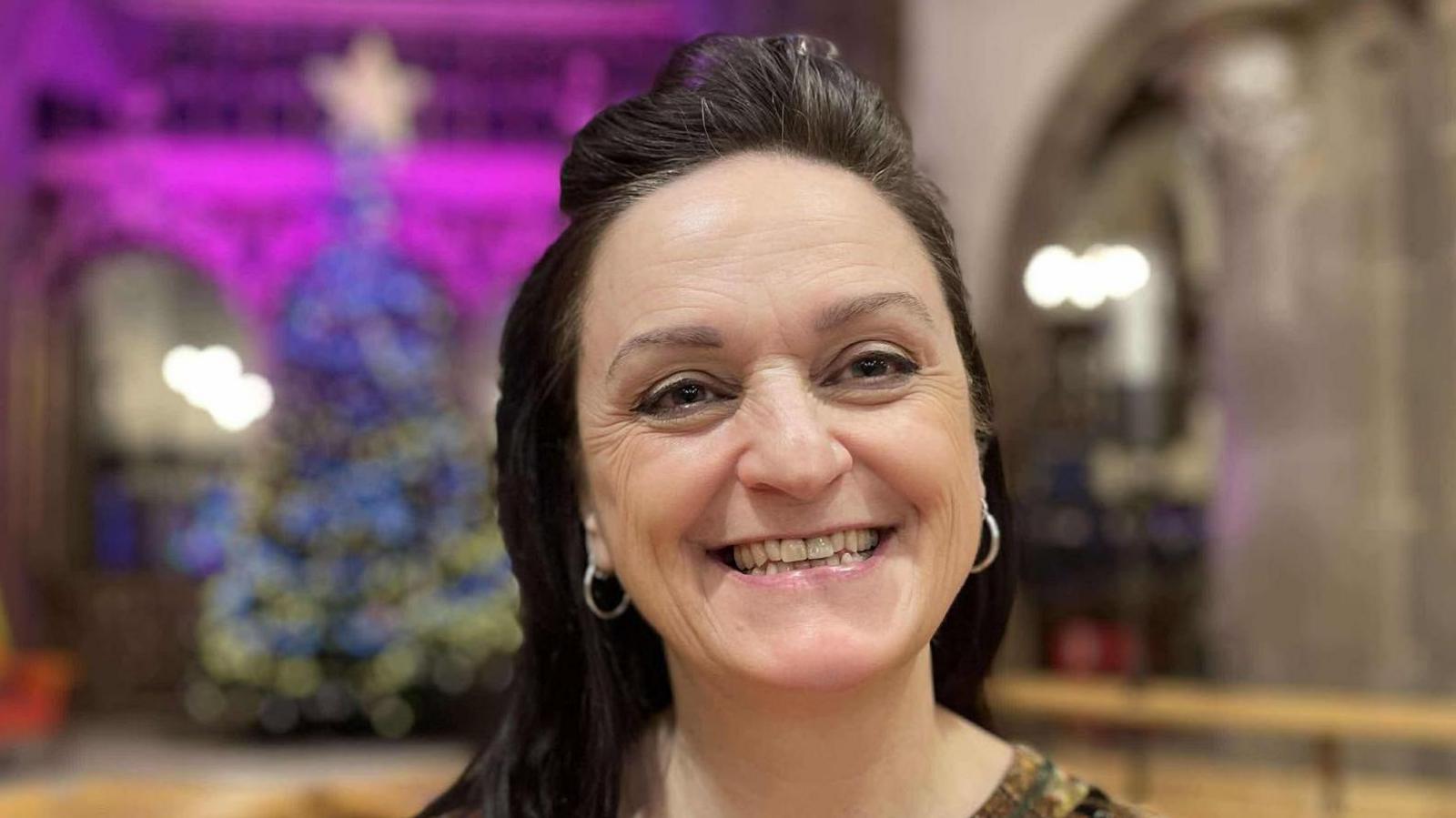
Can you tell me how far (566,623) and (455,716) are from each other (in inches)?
299

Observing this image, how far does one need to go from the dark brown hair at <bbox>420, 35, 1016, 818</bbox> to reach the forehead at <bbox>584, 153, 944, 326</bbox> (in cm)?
2

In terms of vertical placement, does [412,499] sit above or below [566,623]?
below

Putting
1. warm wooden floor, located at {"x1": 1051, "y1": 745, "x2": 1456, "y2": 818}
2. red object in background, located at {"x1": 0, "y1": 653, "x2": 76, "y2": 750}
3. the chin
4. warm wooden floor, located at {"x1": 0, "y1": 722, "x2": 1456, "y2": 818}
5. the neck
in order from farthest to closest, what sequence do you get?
red object in background, located at {"x1": 0, "y1": 653, "x2": 76, "y2": 750}, warm wooden floor, located at {"x1": 1051, "y1": 745, "x2": 1456, "y2": 818}, warm wooden floor, located at {"x1": 0, "y1": 722, "x2": 1456, "y2": 818}, the neck, the chin

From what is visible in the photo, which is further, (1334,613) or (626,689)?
(1334,613)

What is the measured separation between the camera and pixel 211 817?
215 cm

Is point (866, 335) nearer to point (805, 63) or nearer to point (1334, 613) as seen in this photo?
point (805, 63)

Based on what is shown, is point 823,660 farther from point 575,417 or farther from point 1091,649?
point 1091,649

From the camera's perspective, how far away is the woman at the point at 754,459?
121cm

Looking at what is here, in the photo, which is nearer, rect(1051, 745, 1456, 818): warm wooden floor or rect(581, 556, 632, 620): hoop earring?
rect(581, 556, 632, 620): hoop earring

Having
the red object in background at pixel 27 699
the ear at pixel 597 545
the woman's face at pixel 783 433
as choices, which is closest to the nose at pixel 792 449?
the woman's face at pixel 783 433

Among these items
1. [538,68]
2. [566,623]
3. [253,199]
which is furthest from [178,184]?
[566,623]

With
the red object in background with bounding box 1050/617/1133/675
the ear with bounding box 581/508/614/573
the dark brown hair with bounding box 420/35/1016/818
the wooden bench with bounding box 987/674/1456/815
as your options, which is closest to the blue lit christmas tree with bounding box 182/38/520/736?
the red object in background with bounding box 1050/617/1133/675

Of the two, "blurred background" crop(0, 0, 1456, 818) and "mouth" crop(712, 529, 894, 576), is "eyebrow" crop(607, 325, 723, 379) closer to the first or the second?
"mouth" crop(712, 529, 894, 576)

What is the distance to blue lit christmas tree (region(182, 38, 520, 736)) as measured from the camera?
8.38 metres
